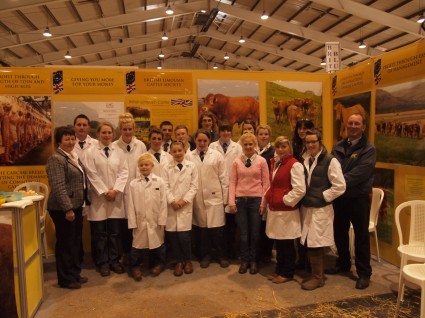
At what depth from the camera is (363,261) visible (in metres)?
3.33

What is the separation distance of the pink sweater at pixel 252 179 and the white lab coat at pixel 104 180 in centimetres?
125

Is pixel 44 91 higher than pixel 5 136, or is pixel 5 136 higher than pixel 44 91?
pixel 44 91

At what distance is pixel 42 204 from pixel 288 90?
388 centimetres

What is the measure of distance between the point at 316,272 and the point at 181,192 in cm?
163

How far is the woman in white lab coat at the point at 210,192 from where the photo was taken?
3.83m

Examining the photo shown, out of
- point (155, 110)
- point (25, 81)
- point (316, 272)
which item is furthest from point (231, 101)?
point (25, 81)

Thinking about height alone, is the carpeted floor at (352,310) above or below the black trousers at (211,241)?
below

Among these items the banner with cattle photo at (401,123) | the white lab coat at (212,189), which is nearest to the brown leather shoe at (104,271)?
the white lab coat at (212,189)

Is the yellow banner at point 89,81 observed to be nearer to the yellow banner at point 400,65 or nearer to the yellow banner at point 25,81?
the yellow banner at point 25,81

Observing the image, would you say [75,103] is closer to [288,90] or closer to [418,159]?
[288,90]

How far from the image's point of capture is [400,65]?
12.3 ft

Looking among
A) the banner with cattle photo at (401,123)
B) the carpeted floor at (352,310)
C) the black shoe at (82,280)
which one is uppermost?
the banner with cattle photo at (401,123)

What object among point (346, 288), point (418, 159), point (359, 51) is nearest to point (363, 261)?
point (346, 288)

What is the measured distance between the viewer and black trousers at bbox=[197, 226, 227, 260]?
3922mm
